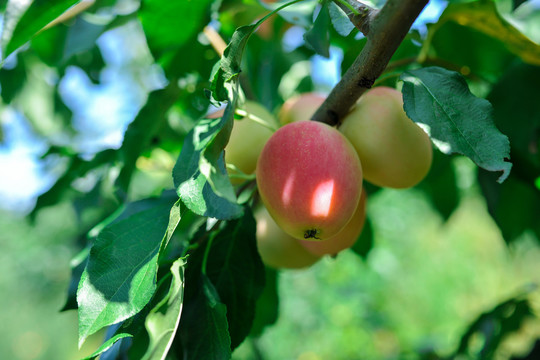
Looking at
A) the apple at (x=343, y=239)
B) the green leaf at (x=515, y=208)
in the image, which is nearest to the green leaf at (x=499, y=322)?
the green leaf at (x=515, y=208)

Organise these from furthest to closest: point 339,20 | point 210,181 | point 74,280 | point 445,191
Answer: point 445,191, point 74,280, point 339,20, point 210,181

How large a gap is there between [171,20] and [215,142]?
36cm

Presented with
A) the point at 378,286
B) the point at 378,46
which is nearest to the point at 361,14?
the point at 378,46

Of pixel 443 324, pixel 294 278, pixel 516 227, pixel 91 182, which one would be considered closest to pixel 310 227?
pixel 516 227

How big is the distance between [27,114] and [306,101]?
884mm

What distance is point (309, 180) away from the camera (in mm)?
431

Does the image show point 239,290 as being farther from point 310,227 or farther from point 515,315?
point 515,315

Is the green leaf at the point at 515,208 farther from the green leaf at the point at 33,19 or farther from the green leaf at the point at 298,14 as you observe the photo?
the green leaf at the point at 33,19

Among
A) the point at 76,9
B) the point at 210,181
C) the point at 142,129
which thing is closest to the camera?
the point at 210,181

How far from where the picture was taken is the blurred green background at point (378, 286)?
2611 millimetres

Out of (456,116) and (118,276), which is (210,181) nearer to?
(118,276)

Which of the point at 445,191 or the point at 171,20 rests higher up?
the point at 171,20

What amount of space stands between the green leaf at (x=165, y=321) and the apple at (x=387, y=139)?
22cm

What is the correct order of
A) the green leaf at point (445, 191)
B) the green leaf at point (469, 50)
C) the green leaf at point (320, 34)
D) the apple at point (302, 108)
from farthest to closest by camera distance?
the green leaf at point (445, 191), the green leaf at point (469, 50), the apple at point (302, 108), the green leaf at point (320, 34)
